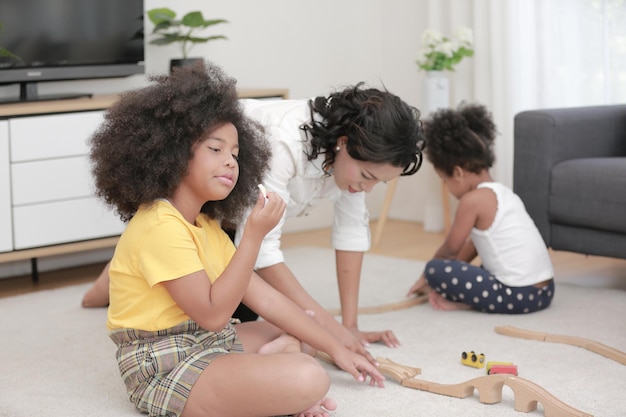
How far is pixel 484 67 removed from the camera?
4.09m

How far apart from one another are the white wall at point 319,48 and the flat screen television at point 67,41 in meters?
0.23

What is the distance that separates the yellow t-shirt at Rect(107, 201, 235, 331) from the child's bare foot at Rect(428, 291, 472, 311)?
1.07 meters

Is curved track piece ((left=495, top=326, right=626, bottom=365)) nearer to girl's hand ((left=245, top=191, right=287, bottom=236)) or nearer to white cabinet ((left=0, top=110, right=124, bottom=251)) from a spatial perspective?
girl's hand ((left=245, top=191, right=287, bottom=236))

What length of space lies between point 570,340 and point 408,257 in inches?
54.2

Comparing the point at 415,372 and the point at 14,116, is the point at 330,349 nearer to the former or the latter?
the point at 415,372

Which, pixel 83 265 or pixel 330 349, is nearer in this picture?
pixel 330 349

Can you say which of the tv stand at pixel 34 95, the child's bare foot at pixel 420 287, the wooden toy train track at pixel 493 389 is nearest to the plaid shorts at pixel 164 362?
the wooden toy train track at pixel 493 389

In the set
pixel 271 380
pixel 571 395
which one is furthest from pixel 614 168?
pixel 271 380

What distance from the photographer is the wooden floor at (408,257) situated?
3264 millimetres

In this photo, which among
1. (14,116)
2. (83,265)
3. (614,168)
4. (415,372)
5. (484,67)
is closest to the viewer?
(415,372)

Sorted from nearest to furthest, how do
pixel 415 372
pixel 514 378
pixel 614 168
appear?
pixel 514 378, pixel 415 372, pixel 614 168

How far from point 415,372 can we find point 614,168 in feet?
4.06

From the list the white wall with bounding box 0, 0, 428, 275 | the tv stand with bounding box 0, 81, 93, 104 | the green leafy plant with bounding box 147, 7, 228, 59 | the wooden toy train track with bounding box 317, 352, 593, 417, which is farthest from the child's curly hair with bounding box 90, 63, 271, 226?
the white wall with bounding box 0, 0, 428, 275

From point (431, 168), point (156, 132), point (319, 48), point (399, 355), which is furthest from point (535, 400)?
point (319, 48)
